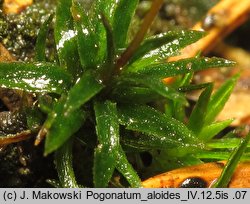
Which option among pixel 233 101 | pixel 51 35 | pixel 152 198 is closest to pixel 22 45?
pixel 51 35

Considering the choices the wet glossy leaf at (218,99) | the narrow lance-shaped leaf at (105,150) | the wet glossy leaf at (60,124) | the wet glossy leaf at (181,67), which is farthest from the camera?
the wet glossy leaf at (218,99)

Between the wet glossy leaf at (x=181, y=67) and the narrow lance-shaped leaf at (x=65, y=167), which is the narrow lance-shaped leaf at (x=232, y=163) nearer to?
the wet glossy leaf at (x=181, y=67)

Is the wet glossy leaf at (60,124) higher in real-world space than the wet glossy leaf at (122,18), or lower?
lower

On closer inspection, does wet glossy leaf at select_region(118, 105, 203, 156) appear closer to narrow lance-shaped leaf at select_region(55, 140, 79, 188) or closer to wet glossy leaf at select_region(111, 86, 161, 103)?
wet glossy leaf at select_region(111, 86, 161, 103)

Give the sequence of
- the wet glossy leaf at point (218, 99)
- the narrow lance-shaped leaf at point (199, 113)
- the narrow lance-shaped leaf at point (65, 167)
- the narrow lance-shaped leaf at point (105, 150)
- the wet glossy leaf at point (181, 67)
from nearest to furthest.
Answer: the narrow lance-shaped leaf at point (105, 150) → the narrow lance-shaped leaf at point (65, 167) → the wet glossy leaf at point (181, 67) → the narrow lance-shaped leaf at point (199, 113) → the wet glossy leaf at point (218, 99)

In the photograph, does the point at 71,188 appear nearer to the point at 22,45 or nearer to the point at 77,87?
the point at 77,87

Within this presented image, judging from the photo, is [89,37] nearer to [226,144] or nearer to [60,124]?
[60,124]

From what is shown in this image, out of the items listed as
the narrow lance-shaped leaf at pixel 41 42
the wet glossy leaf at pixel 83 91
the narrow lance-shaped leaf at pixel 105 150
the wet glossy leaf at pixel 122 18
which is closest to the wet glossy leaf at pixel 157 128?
the narrow lance-shaped leaf at pixel 105 150
